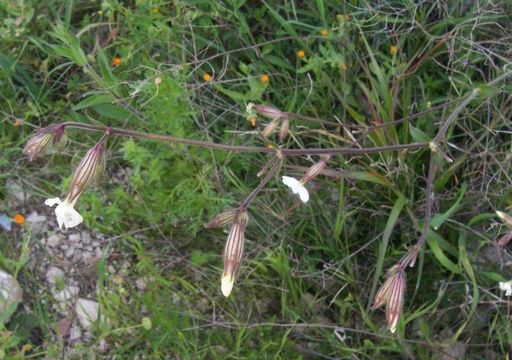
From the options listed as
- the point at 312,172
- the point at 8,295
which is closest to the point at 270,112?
the point at 312,172

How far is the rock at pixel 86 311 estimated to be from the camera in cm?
185

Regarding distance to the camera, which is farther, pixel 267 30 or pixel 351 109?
pixel 267 30

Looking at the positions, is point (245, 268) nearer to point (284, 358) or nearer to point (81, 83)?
point (284, 358)

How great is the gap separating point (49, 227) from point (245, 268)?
62cm

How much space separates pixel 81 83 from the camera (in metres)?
2.07

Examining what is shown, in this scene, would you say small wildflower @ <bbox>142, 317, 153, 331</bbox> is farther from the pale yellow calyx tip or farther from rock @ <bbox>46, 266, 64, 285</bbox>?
the pale yellow calyx tip

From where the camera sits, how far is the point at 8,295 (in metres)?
1.82

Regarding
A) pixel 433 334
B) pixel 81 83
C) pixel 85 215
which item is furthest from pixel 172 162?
pixel 433 334

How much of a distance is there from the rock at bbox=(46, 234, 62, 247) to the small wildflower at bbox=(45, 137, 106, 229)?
0.71 metres

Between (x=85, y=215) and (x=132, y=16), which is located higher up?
(x=132, y=16)

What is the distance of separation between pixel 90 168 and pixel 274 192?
685 millimetres

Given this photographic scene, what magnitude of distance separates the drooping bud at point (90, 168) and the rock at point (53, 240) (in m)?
0.74

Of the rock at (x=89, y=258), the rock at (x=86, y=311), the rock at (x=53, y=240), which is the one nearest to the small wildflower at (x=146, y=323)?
the rock at (x=86, y=311)

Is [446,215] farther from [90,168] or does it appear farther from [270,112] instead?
[90,168]
